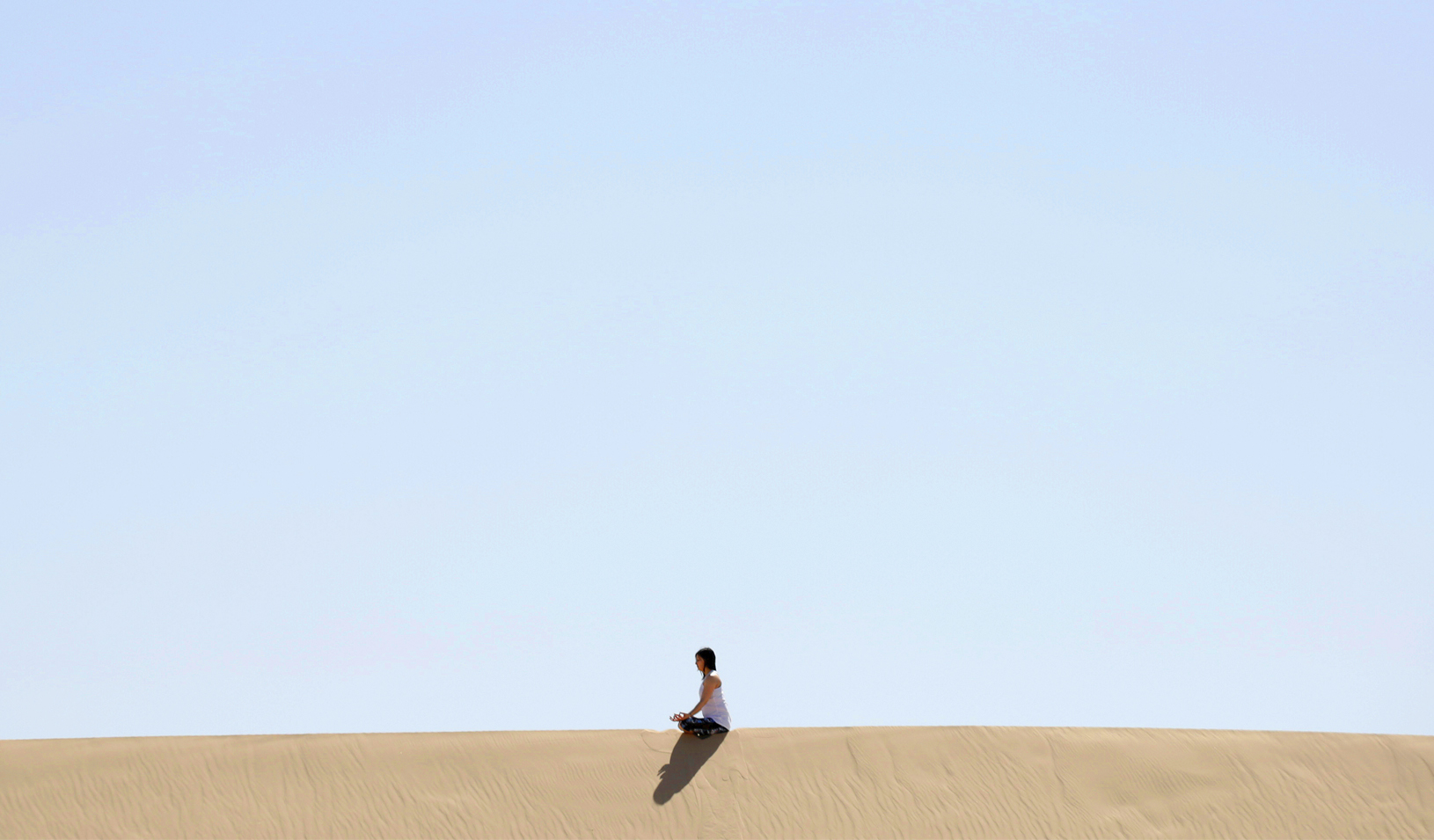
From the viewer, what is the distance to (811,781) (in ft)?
37.3

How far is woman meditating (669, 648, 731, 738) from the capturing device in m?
10.7

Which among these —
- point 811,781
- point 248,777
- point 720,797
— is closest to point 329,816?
point 248,777

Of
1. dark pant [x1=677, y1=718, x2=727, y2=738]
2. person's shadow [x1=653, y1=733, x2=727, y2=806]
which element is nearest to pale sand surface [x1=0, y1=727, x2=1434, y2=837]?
person's shadow [x1=653, y1=733, x2=727, y2=806]

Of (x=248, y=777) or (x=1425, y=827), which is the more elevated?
(x=248, y=777)

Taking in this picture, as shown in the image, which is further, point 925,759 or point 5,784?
point 925,759

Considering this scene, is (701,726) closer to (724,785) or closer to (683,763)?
(683,763)

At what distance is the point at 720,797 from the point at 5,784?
535cm

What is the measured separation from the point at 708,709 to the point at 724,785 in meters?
0.65

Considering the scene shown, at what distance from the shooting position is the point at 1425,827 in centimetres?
1110

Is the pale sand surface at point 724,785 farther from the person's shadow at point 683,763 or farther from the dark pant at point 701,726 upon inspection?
the dark pant at point 701,726

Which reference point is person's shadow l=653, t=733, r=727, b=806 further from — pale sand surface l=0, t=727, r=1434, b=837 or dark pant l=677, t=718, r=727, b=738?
dark pant l=677, t=718, r=727, b=738

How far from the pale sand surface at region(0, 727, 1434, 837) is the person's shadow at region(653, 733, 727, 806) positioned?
0.04 ft

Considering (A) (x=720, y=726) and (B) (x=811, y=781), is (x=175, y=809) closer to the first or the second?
(A) (x=720, y=726)

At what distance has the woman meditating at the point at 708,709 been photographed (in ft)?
35.0
